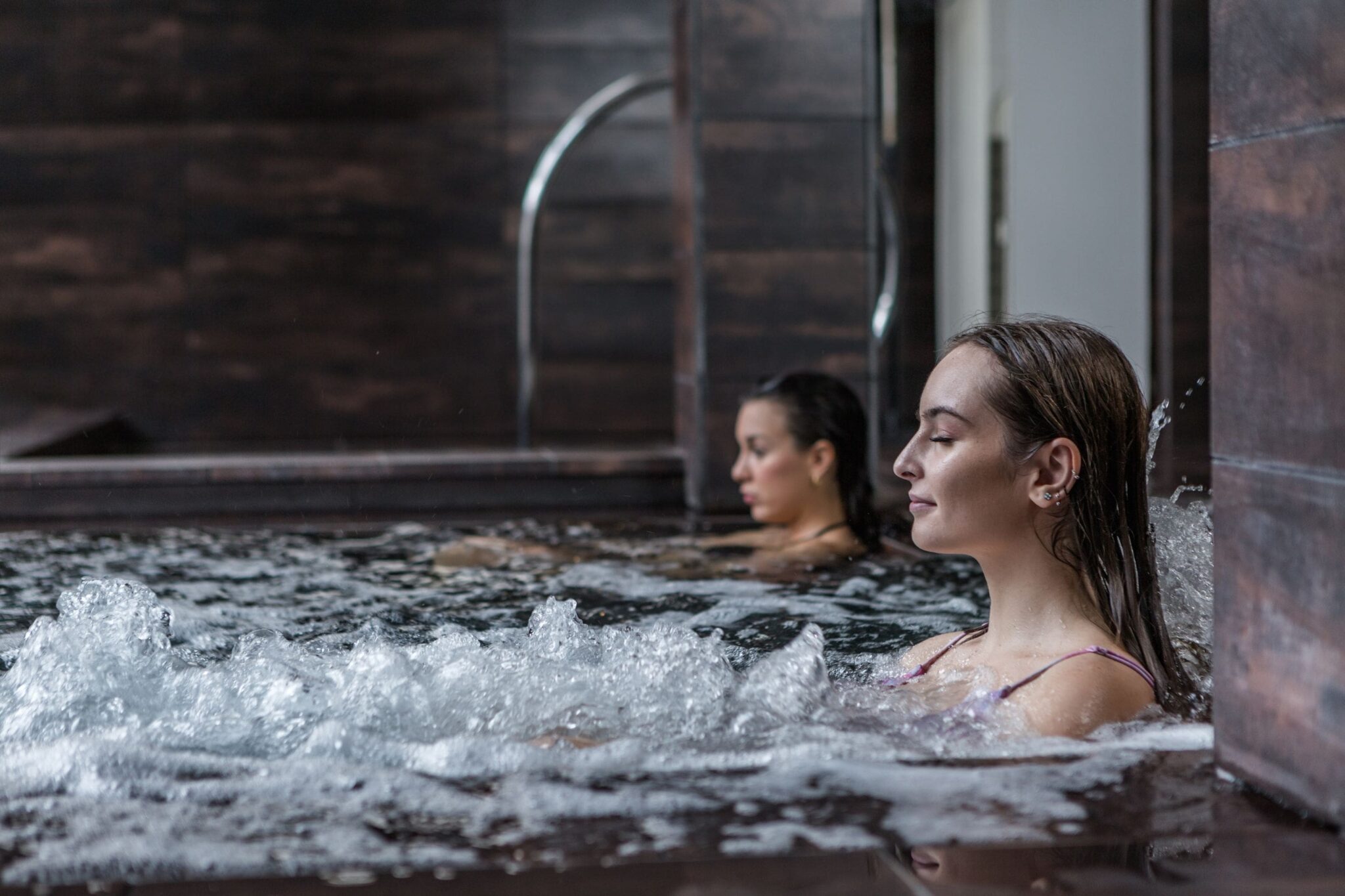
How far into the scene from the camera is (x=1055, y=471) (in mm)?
2418

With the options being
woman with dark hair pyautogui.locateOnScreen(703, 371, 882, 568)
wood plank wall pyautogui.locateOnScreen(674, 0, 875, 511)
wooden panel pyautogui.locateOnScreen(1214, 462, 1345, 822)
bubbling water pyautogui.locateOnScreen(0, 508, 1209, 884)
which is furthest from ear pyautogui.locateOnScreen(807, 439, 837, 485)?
wooden panel pyautogui.locateOnScreen(1214, 462, 1345, 822)

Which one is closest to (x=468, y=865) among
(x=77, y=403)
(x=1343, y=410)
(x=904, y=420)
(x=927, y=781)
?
(x=927, y=781)

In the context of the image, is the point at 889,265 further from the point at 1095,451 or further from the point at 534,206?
the point at 1095,451

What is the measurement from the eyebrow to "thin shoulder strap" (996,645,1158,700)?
1.35ft

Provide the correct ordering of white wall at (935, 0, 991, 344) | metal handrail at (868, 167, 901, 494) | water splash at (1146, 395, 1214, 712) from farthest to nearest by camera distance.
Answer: white wall at (935, 0, 991, 344)
metal handrail at (868, 167, 901, 494)
water splash at (1146, 395, 1214, 712)

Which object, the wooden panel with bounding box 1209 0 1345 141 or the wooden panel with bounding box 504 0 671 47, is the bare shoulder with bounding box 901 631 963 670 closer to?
the wooden panel with bounding box 1209 0 1345 141

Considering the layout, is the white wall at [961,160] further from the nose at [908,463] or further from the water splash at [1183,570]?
the nose at [908,463]

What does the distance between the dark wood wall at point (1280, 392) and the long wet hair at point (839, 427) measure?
269 centimetres

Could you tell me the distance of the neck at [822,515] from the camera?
188 inches

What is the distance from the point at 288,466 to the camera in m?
6.36

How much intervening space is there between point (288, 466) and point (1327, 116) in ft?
17.2

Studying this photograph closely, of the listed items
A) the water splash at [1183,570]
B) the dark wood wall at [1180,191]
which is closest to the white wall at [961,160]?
the dark wood wall at [1180,191]

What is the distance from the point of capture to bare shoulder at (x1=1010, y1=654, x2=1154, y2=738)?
88.7 inches

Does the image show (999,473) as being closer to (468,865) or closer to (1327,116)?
(1327,116)
